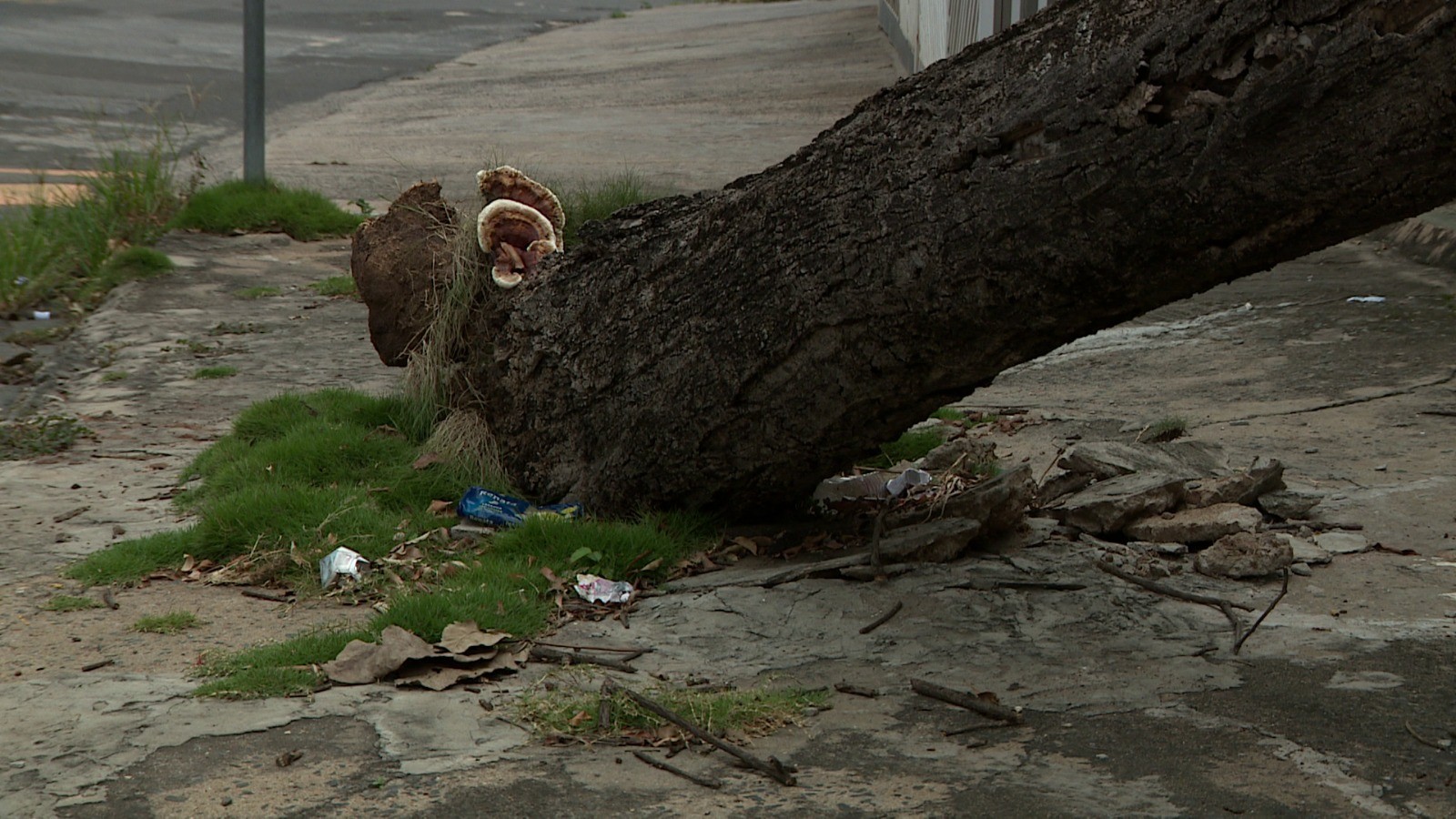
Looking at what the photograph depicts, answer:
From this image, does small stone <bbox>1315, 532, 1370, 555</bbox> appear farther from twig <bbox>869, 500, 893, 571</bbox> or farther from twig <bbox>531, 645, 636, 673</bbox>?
twig <bbox>531, 645, 636, 673</bbox>

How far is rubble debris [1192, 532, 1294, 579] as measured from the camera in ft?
14.3

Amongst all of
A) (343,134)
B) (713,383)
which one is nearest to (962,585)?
(713,383)

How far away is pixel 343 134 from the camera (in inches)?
593

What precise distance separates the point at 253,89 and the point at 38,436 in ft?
15.4

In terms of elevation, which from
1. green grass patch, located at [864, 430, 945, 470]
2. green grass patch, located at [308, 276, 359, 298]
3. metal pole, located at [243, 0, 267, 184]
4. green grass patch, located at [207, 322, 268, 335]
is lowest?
green grass patch, located at [864, 430, 945, 470]

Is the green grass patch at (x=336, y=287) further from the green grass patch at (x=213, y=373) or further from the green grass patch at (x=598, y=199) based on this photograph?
the green grass patch at (x=213, y=373)

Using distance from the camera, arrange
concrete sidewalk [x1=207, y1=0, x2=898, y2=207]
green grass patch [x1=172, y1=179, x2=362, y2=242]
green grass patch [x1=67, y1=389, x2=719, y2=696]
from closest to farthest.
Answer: green grass patch [x1=67, y1=389, x2=719, y2=696], green grass patch [x1=172, y1=179, x2=362, y2=242], concrete sidewalk [x1=207, y1=0, x2=898, y2=207]

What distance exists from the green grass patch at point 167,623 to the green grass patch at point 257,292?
4749 mm

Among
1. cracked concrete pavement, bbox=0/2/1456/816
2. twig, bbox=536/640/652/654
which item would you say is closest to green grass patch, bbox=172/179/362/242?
cracked concrete pavement, bbox=0/2/1456/816

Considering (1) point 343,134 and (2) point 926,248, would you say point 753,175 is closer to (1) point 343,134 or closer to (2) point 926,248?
(2) point 926,248

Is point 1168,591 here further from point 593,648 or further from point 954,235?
point 593,648

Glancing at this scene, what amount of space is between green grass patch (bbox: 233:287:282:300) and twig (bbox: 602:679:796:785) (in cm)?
589

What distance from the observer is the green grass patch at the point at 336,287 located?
8852 mm

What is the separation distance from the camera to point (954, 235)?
154 inches
